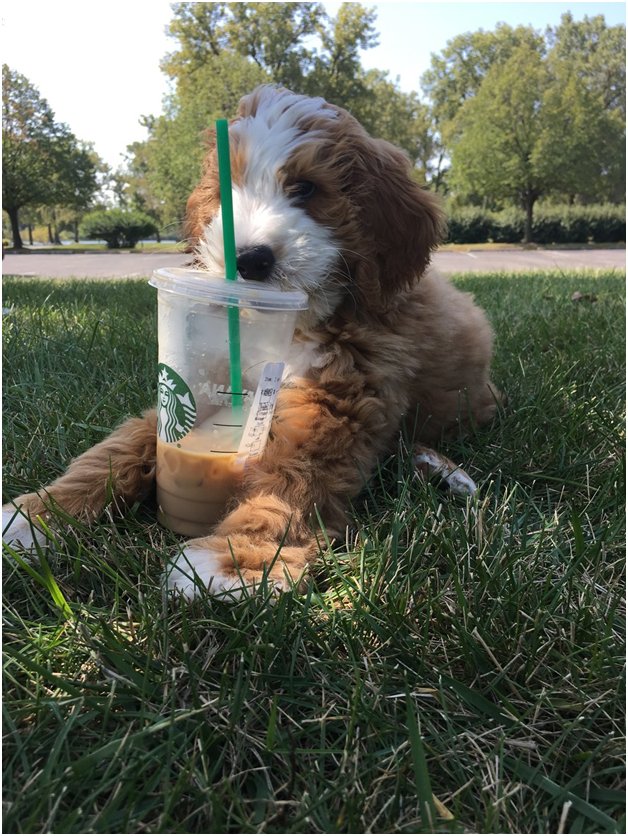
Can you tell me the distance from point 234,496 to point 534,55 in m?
39.0

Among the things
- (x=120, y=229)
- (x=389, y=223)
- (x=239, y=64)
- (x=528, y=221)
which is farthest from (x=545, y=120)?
(x=389, y=223)

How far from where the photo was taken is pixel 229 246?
1.66m

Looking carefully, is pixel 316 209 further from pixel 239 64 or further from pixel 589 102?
pixel 589 102

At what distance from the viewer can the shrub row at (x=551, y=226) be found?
112ft

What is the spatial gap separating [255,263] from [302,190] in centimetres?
38

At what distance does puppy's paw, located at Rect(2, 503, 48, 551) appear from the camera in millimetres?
1633

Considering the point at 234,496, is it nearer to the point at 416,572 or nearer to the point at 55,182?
the point at 416,572

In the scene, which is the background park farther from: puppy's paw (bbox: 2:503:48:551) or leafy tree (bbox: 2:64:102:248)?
leafy tree (bbox: 2:64:102:248)

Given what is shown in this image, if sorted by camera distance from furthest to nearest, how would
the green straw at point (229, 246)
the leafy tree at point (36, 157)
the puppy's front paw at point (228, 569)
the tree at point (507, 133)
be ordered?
1. the tree at point (507, 133)
2. the leafy tree at point (36, 157)
3. the green straw at point (229, 246)
4. the puppy's front paw at point (228, 569)

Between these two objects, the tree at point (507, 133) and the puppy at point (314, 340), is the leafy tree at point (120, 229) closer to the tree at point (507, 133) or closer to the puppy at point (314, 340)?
Result: the tree at point (507, 133)

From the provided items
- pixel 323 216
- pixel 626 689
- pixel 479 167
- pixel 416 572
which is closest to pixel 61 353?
pixel 323 216

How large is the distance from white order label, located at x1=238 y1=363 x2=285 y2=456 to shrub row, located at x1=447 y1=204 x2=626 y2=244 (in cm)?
3472

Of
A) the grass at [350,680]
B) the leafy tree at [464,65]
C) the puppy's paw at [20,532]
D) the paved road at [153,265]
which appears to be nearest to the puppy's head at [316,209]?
the grass at [350,680]

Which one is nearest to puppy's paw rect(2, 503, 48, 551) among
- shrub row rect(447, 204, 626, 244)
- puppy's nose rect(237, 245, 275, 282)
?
puppy's nose rect(237, 245, 275, 282)
